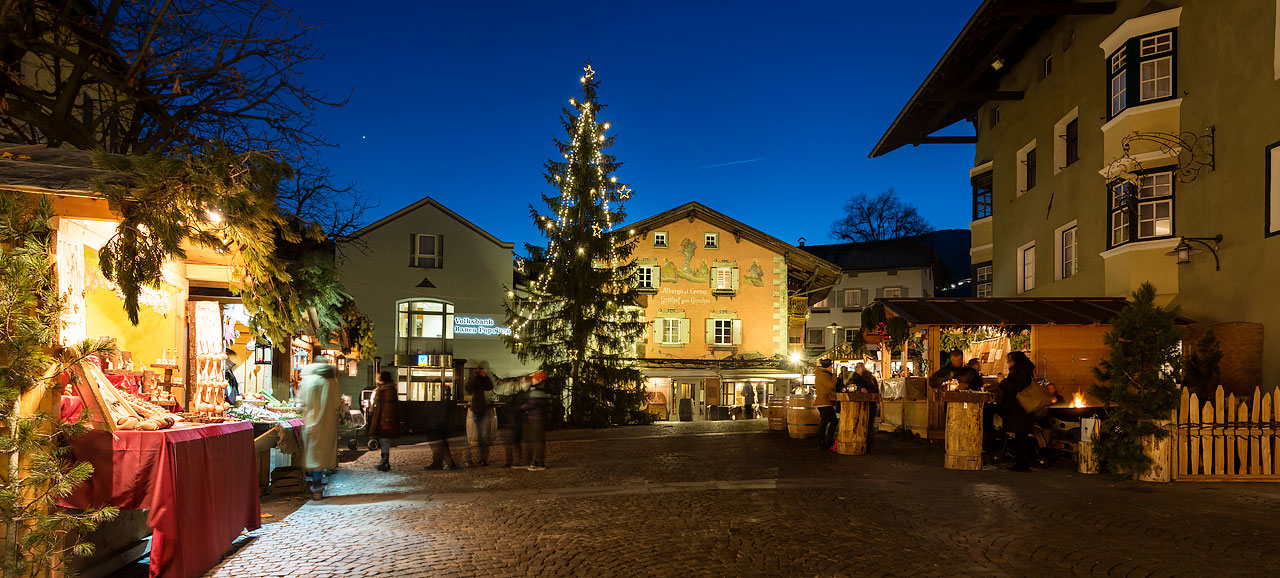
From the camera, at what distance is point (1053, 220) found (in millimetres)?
20750

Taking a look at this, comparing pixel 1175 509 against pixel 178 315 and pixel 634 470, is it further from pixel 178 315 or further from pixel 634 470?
pixel 178 315

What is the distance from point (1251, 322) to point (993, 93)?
10934 mm

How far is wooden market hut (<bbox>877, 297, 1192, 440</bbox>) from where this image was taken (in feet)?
53.9

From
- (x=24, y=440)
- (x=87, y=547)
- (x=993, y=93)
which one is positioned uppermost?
(x=993, y=93)

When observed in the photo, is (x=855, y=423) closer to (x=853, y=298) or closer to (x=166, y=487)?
(x=166, y=487)

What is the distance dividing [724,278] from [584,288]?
1308 cm

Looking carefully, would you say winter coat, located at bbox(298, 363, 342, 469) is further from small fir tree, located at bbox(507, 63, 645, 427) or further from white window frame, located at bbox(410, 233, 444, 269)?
white window frame, located at bbox(410, 233, 444, 269)

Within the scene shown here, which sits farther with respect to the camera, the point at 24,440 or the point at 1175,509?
the point at 1175,509

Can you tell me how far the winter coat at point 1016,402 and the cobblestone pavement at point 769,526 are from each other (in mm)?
725

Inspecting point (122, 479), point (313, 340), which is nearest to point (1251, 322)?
point (122, 479)

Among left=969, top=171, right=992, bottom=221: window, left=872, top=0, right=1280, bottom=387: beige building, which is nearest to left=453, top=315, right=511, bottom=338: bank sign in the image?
left=969, top=171, right=992, bottom=221: window

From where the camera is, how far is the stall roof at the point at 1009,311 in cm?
1625

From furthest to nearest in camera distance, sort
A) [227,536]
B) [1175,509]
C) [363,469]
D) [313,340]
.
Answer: [313,340], [363,469], [1175,509], [227,536]

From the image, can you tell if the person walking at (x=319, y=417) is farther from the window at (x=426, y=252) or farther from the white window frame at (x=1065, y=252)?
the window at (x=426, y=252)
